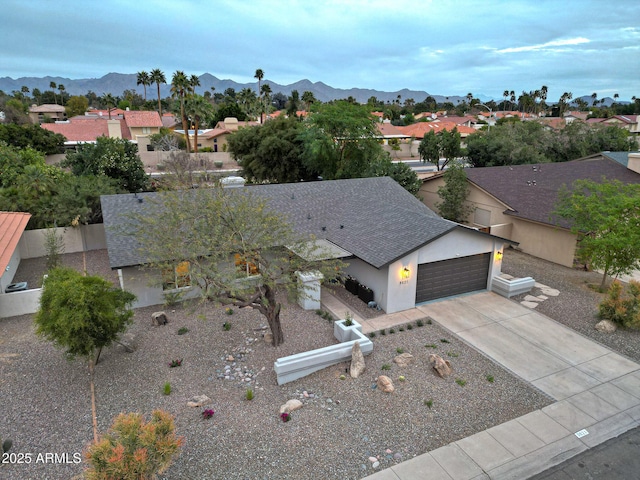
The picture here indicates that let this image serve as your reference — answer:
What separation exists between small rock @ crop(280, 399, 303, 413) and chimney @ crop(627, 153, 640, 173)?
35410 millimetres

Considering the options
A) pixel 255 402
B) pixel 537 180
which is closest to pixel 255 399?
pixel 255 402

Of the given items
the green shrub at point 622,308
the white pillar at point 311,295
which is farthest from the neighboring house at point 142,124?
the green shrub at point 622,308

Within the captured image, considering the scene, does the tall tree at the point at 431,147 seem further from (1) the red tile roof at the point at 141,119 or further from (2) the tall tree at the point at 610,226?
(1) the red tile roof at the point at 141,119

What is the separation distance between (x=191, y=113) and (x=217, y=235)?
5234cm

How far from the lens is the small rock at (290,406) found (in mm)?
10680

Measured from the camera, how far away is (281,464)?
9086mm

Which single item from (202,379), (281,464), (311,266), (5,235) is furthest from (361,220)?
(5,235)

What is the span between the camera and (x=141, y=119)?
225 ft

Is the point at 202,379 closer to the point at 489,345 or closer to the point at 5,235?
the point at 489,345

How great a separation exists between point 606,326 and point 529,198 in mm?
12981

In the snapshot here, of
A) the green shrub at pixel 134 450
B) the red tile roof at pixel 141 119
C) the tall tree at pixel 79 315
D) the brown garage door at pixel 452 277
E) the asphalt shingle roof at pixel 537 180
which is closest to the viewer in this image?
the green shrub at pixel 134 450

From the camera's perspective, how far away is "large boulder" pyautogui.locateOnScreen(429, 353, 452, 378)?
12336mm

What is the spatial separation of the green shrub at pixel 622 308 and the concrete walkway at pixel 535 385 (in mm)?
1888

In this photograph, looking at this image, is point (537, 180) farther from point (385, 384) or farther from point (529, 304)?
point (385, 384)
